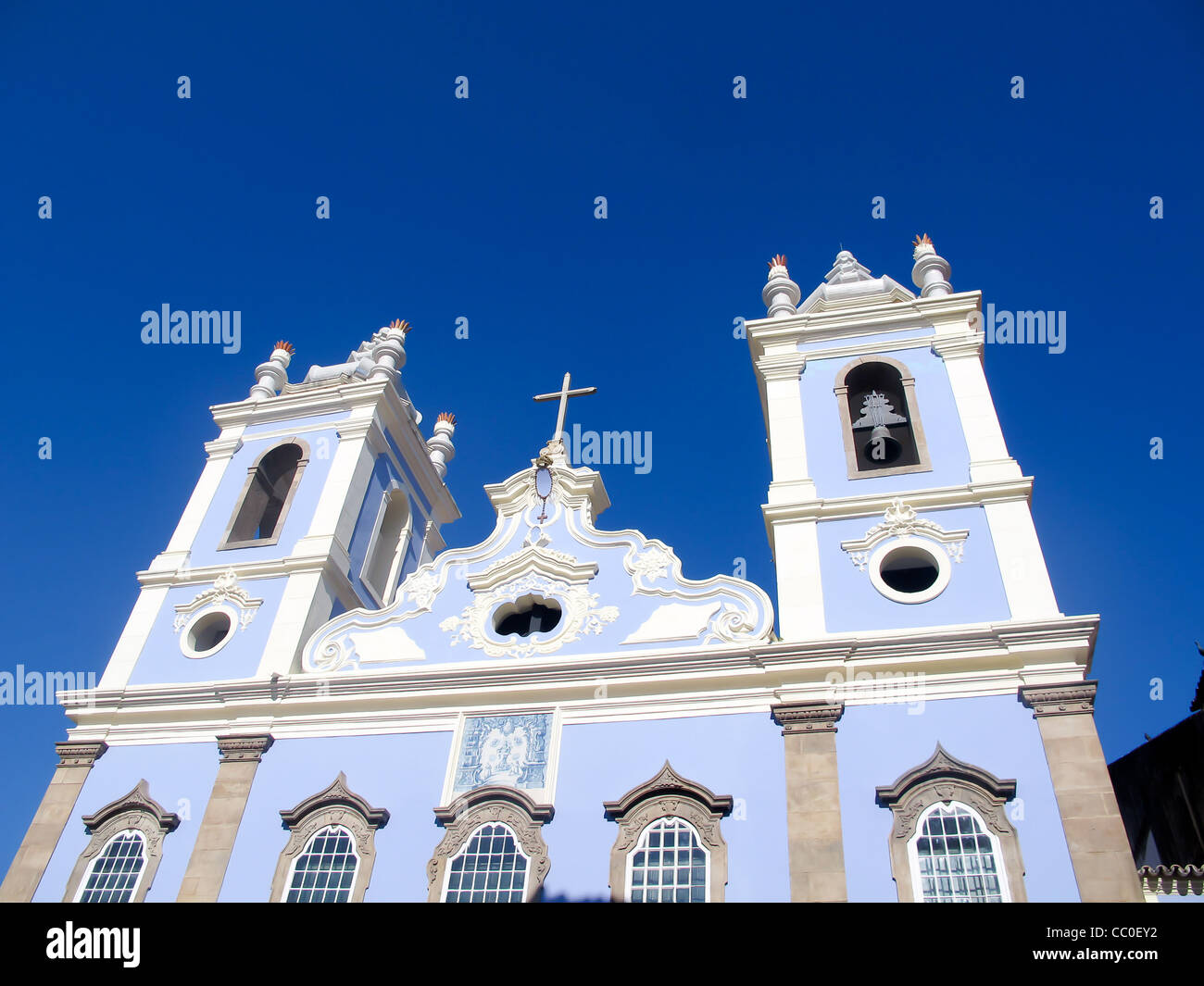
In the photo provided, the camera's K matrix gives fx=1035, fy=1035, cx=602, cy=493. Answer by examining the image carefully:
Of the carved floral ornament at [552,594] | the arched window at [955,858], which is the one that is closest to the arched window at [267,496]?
the carved floral ornament at [552,594]

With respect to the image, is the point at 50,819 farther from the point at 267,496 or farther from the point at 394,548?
the point at 394,548

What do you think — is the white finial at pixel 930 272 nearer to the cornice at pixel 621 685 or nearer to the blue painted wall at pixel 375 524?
the cornice at pixel 621 685

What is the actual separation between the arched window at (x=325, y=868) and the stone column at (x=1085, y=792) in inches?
301

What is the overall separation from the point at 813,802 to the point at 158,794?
823 cm

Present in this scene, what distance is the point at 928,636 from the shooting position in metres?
12.0

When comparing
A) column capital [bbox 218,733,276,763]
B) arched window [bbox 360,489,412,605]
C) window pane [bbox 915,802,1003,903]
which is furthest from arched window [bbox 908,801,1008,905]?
arched window [bbox 360,489,412,605]

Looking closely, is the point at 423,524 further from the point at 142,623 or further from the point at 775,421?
the point at 775,421

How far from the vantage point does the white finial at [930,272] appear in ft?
55.2

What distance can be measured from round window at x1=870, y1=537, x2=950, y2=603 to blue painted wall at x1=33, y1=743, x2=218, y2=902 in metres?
8.86
